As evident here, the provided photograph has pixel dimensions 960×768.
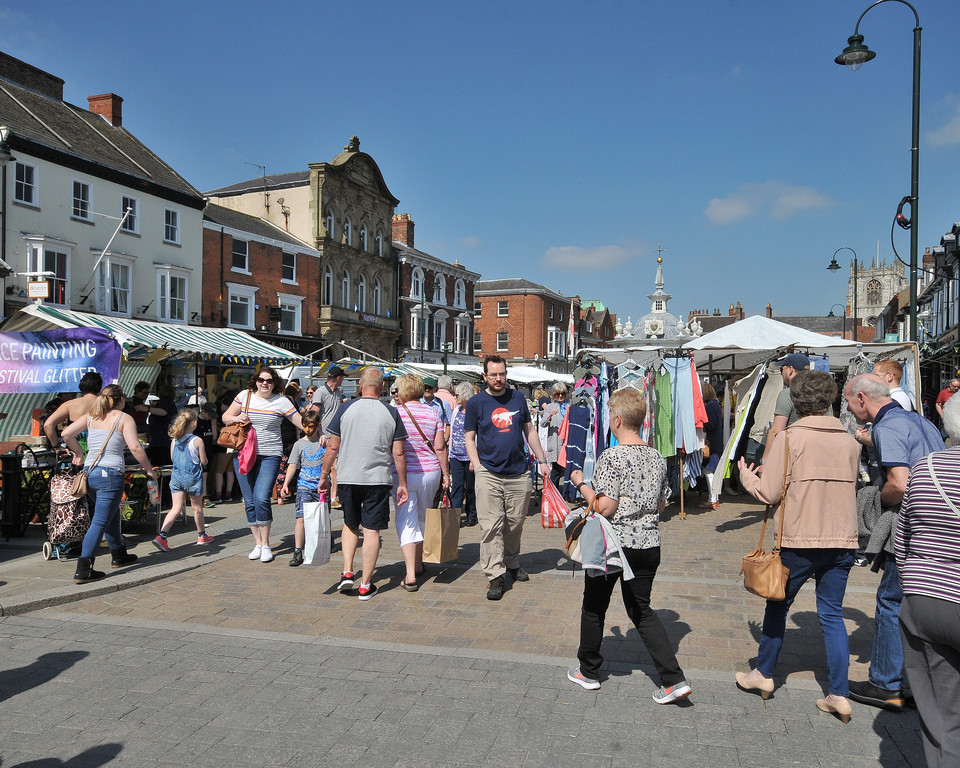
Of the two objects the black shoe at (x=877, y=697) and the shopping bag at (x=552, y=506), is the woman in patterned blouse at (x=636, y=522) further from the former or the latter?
the shopping bag at (x=552, y=506)

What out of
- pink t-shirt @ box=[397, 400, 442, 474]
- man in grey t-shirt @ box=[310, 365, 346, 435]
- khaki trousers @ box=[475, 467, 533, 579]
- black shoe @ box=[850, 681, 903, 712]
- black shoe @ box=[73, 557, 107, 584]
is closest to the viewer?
black shoe @ box=[850, 681, 903, 712]

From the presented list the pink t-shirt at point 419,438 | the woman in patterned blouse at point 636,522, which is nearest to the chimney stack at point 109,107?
the pink t-shirt at point 419,438

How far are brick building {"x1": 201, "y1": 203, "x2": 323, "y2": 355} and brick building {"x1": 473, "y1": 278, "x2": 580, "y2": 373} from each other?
27.2m

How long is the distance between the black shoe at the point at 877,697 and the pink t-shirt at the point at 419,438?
361 cm

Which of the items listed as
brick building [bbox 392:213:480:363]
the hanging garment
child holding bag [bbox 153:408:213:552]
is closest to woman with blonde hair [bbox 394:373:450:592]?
child holding bag [bbox 153:408:213:552]

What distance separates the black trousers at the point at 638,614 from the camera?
3.90 metres

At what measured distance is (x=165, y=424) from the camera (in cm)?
996

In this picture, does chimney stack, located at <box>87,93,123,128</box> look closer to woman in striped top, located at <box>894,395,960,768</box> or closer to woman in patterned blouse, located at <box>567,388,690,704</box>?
woman in patterned blouse, located at <box>567,388,690,704</box>

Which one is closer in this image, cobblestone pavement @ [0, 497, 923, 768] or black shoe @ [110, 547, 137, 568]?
cobblestone pavement @ [0, 497, 923, 768]

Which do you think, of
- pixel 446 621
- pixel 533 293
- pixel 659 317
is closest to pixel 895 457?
pixel 446 621

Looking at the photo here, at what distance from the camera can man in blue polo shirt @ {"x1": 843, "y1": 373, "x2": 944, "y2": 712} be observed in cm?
382

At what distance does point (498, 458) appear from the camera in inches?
243

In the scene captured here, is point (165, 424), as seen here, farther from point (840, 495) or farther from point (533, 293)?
point (533, 293)

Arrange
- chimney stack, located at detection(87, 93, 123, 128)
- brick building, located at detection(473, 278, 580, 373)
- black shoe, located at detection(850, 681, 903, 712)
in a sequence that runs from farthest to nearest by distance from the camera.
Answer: brick building, located at detection(473, 278, 580, 373) < chimney stack, located at detection(87, 93, 123, 128) < black shoe, located at detection(850, 681, 903, 712)
